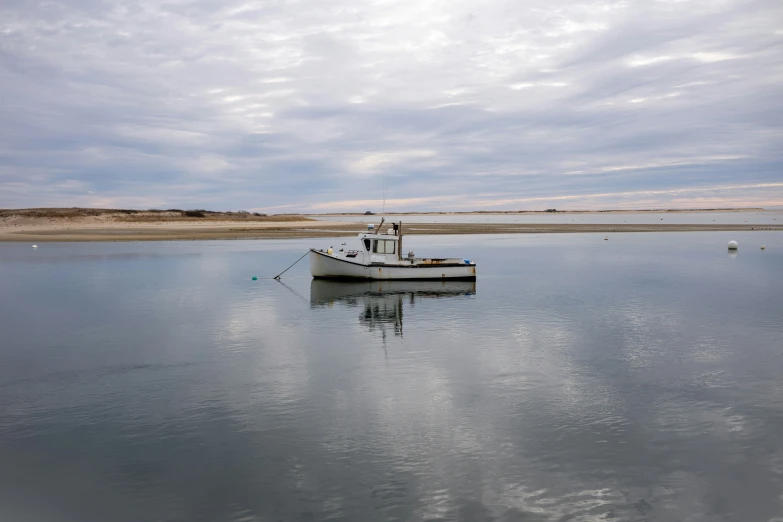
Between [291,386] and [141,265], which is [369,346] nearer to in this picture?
[291,386]

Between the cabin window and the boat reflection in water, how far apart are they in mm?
1991

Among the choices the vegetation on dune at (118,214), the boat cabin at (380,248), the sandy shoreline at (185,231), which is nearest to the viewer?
the boat cabin at (380,248)

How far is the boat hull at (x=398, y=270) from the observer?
37.9m

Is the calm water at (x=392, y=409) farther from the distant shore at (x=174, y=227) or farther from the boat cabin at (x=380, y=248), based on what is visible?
the distant shore at (x=174, y=227)

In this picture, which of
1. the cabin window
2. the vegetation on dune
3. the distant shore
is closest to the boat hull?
the cabin window

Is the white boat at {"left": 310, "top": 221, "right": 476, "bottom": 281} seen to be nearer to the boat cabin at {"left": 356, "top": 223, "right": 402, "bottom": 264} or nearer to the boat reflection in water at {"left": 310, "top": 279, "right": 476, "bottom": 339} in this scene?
the boat cabin at {"left": 356, "top": 223, "right": 402, "bottom": 264}

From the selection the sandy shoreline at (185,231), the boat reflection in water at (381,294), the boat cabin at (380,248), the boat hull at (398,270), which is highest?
the sandy shoreline at (185,231)

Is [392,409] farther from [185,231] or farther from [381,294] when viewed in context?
[185,231]

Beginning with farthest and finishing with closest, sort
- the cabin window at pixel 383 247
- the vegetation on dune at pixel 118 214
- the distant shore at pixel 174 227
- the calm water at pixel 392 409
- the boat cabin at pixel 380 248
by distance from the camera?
the vegetation on dune at pixel 118 214 → the distant shore at pixel 174 227 → the cabin window at pixel 383 247 → the boat cabin at pixel 380 248 → the calm water at pixel 392 409

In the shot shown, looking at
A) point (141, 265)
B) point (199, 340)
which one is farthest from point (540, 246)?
point (199, 340)

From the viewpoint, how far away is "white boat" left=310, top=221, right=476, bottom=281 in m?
37.9

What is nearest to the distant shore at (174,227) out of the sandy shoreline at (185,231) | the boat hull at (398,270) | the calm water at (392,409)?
the sandy shoreline at (185,231)

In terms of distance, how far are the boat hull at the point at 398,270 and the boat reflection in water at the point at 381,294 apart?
51cm

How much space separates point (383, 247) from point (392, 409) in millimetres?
24345
